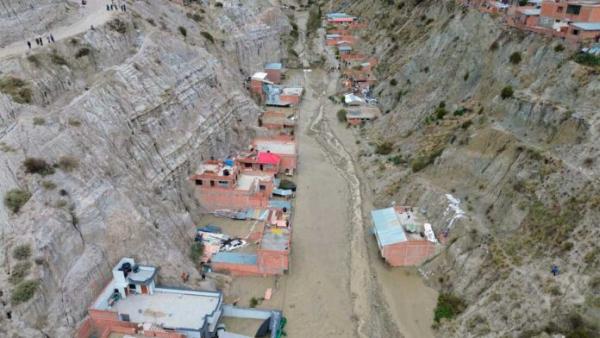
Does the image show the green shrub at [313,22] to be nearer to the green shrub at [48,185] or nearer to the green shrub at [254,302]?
the green shrub at [254,302]

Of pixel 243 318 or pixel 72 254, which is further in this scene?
pixel 243 318

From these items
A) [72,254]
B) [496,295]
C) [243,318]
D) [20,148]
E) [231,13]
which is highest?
[231,13]

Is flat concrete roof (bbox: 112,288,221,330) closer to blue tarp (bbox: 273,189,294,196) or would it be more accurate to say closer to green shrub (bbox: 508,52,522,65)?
blue tarp (bbox: 273,189,294,196)

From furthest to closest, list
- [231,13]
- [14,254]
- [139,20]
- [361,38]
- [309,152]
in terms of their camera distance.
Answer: [361,38] → [231,13] → [309,152] → [139,20] → [14,254]

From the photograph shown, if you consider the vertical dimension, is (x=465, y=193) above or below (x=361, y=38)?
below

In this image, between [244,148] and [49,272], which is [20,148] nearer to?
[49,272]

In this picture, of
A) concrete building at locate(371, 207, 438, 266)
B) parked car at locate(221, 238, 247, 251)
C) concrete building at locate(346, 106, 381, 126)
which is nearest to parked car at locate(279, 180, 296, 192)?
parked car at locate(221, 238, 247, 251)

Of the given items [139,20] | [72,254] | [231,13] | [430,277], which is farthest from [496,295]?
[231,13]
